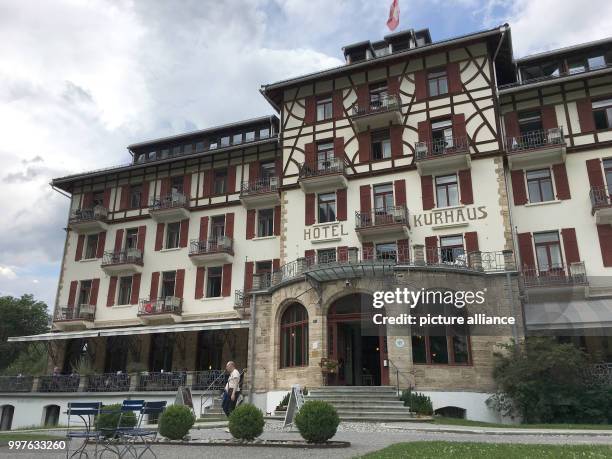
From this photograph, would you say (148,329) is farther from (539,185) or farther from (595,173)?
(595,173)

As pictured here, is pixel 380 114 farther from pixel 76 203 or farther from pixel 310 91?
pixel 76 203

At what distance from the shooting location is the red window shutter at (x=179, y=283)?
29.3 metres

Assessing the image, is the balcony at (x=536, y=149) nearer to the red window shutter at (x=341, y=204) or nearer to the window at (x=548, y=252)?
the window at (x=548, y=252)

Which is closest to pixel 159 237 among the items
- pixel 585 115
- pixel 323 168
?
pixel 323 168

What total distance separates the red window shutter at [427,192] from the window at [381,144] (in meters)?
2.37

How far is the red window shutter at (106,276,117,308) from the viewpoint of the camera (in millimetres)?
30797

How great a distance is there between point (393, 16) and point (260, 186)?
1091 cm

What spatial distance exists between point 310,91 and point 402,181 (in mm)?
7345

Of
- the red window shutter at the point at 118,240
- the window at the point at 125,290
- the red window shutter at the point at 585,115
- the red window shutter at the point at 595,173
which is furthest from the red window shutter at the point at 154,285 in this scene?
the red window shutter at the point at 585,115

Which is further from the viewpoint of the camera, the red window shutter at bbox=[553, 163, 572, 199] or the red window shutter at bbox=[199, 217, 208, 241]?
the red window shutter at bbox=[199, 217, 208, 241]

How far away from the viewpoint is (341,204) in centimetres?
2600

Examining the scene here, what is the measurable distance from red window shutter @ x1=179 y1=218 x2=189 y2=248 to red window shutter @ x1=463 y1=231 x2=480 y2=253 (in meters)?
15.2

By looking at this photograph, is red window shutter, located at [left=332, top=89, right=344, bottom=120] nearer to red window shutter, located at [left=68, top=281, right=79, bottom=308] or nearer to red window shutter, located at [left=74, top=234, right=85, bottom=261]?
red window shutter, located at [left=74, top=234, right=85, bottom=261]

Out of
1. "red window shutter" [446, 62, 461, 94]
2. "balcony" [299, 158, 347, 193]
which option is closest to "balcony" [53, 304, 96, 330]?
"balcony" [299, 158, 347, 193]
